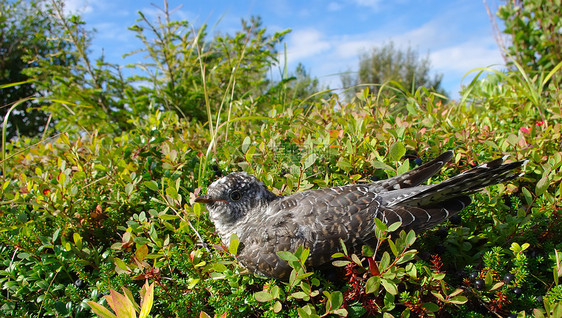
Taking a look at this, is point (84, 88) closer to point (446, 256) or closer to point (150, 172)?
point (150, 172)

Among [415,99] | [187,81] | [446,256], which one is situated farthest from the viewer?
[187,81]

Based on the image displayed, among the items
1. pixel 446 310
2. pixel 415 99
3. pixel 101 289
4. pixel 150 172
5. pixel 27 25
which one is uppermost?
pixel 27 25

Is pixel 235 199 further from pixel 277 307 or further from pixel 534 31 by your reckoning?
pixel 534 31

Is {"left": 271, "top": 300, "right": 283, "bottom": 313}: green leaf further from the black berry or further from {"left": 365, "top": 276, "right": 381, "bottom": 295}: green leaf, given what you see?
the black berry

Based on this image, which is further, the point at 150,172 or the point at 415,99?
the point at 415,99

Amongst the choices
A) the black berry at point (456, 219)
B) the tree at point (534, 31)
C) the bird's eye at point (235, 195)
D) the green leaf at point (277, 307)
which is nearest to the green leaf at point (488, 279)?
the black berry at point (456, 219)

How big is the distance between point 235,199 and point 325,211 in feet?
1.74

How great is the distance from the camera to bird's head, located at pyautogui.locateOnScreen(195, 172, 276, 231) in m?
1.81

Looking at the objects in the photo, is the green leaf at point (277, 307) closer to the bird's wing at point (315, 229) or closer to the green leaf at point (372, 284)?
the bird's wing at point (315, 229)

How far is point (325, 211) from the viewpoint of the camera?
1.59 meters

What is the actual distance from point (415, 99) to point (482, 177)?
→ 168 centimetres

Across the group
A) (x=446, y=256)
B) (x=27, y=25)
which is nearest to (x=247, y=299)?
(x=446, y=256)

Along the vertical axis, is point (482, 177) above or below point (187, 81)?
below

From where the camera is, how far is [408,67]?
22922mm
